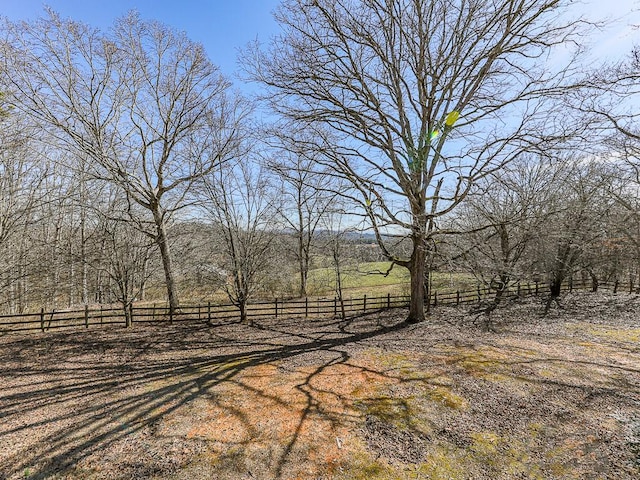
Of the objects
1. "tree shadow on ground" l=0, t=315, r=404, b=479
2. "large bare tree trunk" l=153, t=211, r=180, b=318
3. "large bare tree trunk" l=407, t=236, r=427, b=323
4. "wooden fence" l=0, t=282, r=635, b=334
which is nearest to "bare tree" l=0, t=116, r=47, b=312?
"wooden fence" l=0, t=282, r=635, b=334

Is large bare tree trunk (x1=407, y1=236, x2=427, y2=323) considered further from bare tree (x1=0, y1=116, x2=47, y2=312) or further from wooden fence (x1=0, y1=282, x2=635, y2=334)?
bare tree (x1=0, y1=116, x2=47, y2=312)

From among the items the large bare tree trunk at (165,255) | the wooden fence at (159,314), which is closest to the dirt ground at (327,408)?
the wooden fence at (159,314)

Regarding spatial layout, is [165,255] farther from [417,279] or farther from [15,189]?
[417,279]

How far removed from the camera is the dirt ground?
3334 millimetres

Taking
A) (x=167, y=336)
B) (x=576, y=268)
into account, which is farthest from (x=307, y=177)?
(x=576, y=268)

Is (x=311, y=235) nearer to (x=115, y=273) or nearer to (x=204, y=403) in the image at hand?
(x=115, y=273)

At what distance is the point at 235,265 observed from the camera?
33.1 ft

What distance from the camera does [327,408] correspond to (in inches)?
177

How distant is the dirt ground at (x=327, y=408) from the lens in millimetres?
3334

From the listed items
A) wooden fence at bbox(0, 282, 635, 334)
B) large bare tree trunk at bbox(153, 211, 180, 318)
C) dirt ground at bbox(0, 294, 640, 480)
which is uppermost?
large bare tree trunk at bbox(153, 211, 180, 318)

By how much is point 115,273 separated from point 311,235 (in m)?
13.5

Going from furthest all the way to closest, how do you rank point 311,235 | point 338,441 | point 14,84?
point 311,235, point 14,84, point 338,441

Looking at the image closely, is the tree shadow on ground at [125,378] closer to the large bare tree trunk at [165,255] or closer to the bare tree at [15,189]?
the large bare tree trunk at [165,255]

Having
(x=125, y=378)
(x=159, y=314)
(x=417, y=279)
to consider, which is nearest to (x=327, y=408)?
(x=125, y=378)
